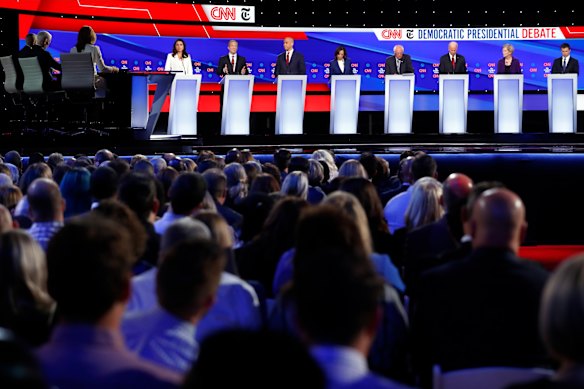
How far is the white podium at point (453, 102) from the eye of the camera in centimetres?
1405

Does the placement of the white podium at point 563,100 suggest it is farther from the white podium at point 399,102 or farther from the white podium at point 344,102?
the white podium at point 344,102

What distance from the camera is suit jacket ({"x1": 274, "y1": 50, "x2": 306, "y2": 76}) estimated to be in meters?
14.1

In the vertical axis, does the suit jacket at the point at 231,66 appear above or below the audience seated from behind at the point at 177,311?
above

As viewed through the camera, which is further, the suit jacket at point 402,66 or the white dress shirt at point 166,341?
the suit jacket at point 402,66

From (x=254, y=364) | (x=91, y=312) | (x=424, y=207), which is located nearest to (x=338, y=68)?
(x=424, y=207)

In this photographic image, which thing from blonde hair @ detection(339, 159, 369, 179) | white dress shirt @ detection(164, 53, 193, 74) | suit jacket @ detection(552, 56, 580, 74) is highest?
suit jacket @ detection(552, 56, 580, 74)

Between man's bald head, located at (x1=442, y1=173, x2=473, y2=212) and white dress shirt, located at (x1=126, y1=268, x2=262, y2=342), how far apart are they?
178 centimetres

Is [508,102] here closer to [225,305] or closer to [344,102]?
[344,102]

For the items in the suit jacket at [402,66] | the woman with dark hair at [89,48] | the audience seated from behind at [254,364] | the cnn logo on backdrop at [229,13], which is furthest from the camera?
the cnn logo on backdrop at [229,13]

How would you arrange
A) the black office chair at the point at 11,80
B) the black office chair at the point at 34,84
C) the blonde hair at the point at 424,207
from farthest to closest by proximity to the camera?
the black office chair at the point at 11,80
the black office chair at the point at 34,84
the blonde hair at the point at 424,207

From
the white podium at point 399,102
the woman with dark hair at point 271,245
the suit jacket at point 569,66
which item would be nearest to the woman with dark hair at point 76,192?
the woman with dark hair at point 271,245

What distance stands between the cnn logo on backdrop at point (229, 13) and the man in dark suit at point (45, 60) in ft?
17.7

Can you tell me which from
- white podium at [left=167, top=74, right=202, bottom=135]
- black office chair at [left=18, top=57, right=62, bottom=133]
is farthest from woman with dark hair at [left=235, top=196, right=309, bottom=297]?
white podium at [left=167, top=74, right=202, bottom=135]

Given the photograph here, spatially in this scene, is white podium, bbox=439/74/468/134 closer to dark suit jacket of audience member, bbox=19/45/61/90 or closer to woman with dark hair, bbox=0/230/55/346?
dark suit jacket of audience member, bbox=19/45/61/90
